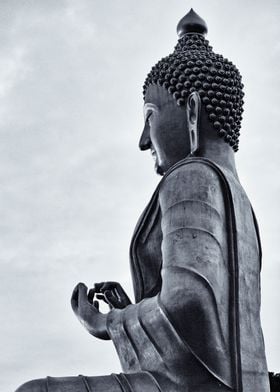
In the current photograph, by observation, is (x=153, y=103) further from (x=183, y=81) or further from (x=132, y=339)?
(x=132, y=339)

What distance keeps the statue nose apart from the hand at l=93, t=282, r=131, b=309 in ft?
5.02

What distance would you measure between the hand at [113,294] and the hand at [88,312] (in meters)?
0.10

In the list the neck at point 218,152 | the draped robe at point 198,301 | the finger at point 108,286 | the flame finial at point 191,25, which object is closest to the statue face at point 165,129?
the neck at point 218,152

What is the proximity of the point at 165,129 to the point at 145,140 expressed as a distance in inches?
16.9

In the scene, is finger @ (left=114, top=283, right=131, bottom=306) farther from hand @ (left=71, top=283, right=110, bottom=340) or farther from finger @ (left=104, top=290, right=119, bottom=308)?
hand @ (left=71, top=283, right=110, bottom=340)

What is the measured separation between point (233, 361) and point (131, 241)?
1702 millimetres

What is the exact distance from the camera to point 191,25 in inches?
298

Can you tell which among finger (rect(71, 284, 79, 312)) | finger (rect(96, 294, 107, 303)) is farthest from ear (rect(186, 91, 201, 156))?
finger (rect(71, 284, 79, 312))

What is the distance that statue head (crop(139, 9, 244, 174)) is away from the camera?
6.67m

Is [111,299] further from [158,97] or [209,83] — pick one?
[209,83]

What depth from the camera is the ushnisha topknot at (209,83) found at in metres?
6.72

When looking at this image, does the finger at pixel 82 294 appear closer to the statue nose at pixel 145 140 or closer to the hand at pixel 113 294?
the hand at pixel 113 294

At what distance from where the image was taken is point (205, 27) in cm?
767

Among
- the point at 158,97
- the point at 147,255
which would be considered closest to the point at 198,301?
the point at 147,255
